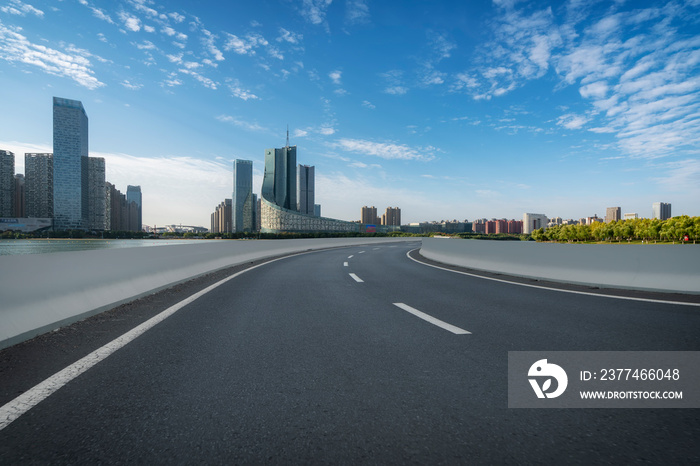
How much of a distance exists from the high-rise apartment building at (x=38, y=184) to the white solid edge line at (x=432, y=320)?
17411 centimetres

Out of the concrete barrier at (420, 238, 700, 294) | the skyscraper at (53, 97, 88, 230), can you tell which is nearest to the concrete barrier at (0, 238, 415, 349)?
the concrete barrier at (420, 238, 700, 294)

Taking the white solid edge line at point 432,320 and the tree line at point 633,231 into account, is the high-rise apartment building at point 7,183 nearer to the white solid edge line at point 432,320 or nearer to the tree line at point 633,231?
the white solid edge line at point 432,320

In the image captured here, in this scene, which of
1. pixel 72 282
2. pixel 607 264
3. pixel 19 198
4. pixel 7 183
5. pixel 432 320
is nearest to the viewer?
pixel 432 320

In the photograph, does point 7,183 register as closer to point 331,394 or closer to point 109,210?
point 109,210

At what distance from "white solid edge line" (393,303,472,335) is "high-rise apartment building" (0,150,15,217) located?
15902 centimetres

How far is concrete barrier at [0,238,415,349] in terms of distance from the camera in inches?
173

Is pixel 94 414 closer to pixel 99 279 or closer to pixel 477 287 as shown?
pixel 99 279

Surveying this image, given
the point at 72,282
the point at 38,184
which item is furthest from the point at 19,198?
the point at 72,282

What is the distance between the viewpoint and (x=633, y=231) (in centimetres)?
13850

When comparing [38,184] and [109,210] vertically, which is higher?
[38,184]

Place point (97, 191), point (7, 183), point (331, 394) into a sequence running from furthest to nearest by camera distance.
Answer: point (97, 191)
point (7, 183)
point (331, 394)

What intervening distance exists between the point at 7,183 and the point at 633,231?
22769 centimetres

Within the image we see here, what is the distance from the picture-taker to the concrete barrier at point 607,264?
7508mm

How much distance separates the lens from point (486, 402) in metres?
2.65
